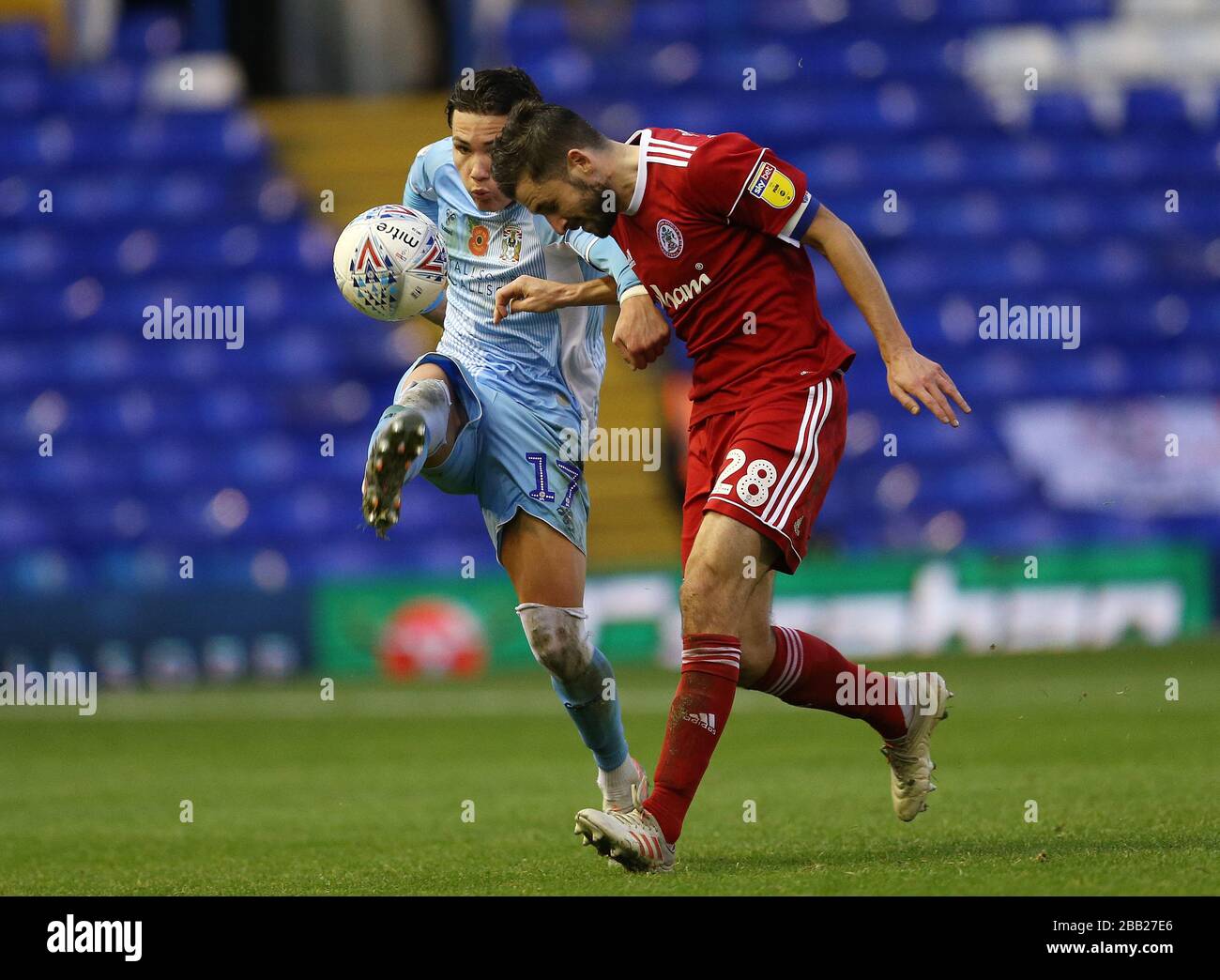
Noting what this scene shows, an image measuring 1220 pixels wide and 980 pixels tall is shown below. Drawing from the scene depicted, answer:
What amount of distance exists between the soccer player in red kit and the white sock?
2.65ft

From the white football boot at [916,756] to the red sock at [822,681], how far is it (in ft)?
0.21

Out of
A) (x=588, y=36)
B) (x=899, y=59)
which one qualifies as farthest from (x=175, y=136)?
(x=899, y=59)

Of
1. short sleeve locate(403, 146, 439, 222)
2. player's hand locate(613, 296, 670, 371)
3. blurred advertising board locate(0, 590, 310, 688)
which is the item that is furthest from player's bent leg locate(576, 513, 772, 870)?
blurred advertising board locate(0, 590, 310, 688)

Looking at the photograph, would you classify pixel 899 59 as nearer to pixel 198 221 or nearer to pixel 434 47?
pixel 434 47

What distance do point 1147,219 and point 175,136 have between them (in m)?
10.2

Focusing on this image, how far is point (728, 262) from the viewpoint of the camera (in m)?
5.35

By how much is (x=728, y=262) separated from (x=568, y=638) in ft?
4.53

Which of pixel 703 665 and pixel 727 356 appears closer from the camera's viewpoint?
pixel 703 665

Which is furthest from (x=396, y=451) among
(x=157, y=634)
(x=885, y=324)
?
(x=157, y=634)

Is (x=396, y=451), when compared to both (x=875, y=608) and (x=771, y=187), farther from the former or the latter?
(x=875, y=608)

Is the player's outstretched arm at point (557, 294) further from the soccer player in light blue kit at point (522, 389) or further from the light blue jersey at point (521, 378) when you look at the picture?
the light blue jersey at point (521, 378)

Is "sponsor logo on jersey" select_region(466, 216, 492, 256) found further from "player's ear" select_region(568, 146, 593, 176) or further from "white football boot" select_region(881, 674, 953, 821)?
"white football boot" select_region(881, 674, 953, 821)

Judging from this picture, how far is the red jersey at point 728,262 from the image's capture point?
5.21m

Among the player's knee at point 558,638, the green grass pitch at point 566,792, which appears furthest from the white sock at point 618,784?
the player's knee at point 558,638
